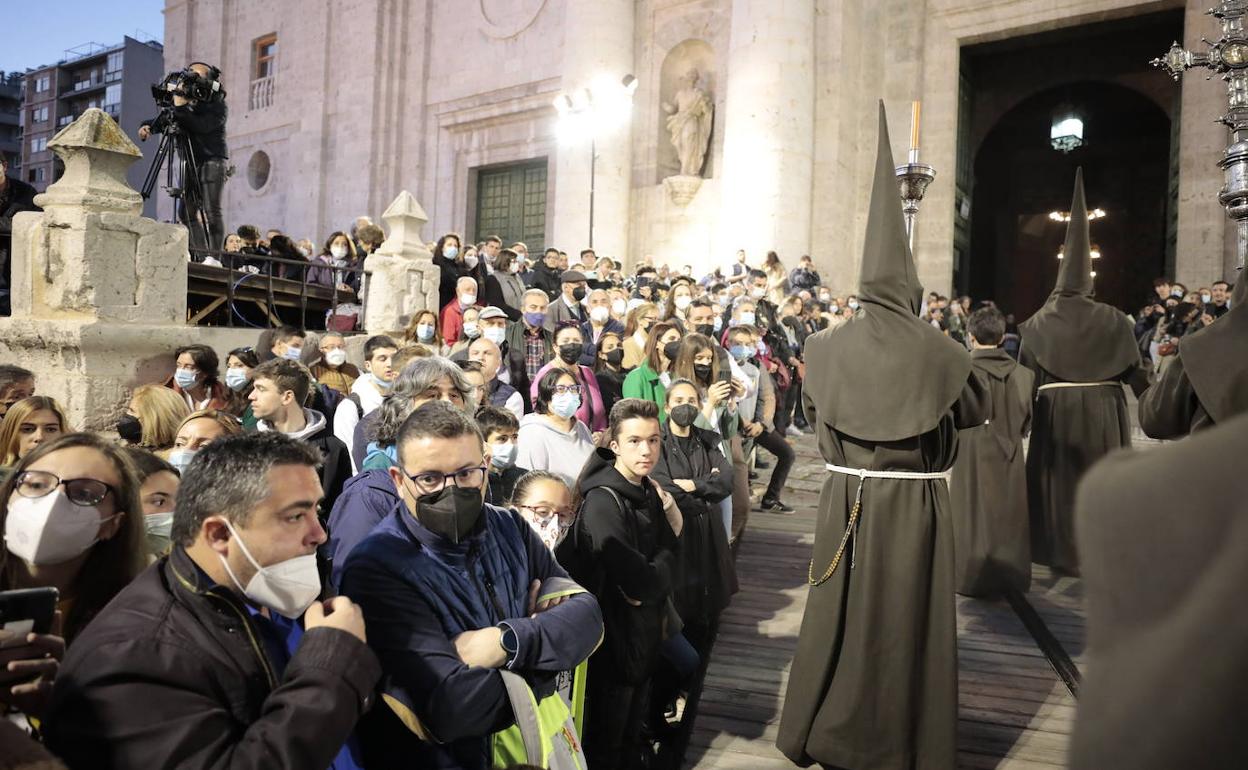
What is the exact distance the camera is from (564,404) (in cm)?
510

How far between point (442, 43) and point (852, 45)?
38.1ft

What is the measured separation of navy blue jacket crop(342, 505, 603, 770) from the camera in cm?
225

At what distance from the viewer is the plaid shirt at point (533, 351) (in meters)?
7.72

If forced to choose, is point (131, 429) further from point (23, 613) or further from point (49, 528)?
point (23, 613)

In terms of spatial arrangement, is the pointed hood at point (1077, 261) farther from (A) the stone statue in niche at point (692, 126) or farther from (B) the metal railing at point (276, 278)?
(A) the stone statue in niche at point (692, 126)

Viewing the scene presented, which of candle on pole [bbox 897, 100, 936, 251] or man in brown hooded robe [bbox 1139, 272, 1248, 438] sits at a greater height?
candle on pole [bbox 897, 100, 936, 251]

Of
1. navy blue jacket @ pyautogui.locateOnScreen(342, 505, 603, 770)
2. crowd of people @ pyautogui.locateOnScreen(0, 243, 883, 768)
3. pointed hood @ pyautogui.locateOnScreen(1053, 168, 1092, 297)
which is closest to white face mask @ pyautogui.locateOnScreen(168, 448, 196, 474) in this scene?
crowd of people @ pyautogui.locateOnScreen(0, 243, 883, 768)

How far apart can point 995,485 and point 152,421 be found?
17.6ft

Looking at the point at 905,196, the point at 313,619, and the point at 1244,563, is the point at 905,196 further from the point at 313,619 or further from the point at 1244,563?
the point at 1244,563

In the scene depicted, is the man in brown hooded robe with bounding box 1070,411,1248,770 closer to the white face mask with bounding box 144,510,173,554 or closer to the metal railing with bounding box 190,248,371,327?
the white face mask with bounding box 144,510,173,554

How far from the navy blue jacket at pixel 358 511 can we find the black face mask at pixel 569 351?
3.05 metres

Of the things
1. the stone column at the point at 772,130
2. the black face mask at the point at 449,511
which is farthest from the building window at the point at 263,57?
the black face mask at the point at 449,511

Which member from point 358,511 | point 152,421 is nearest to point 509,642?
point 358,511

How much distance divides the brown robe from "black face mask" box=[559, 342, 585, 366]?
2828 mm
